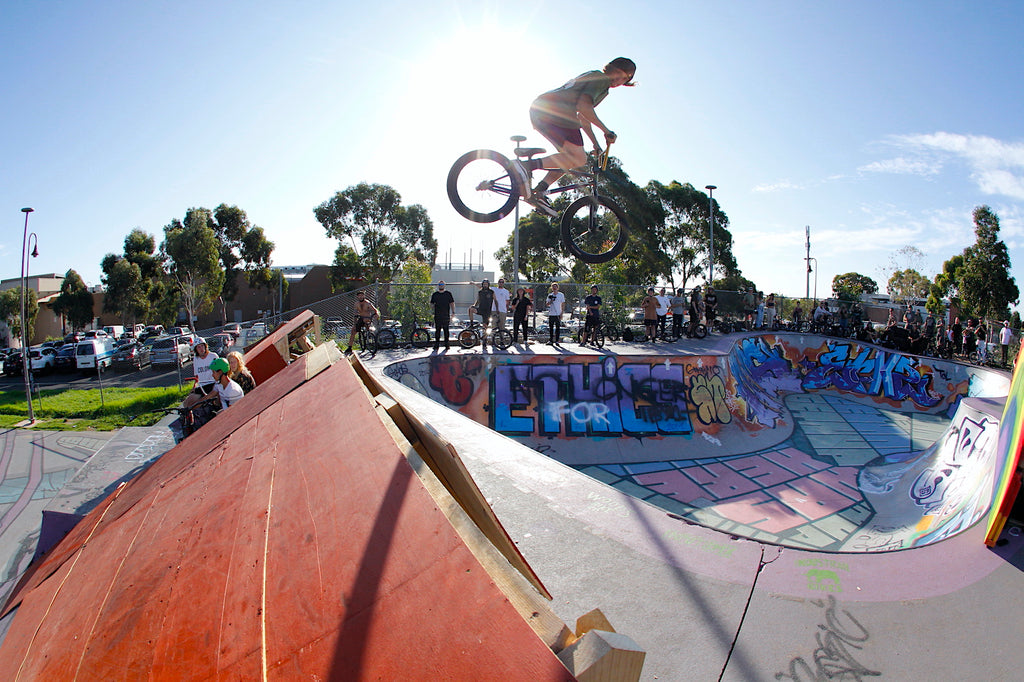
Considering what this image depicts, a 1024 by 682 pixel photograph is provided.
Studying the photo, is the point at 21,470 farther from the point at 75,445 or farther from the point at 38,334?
the point at 38,334

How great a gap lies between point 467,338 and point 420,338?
1.50m

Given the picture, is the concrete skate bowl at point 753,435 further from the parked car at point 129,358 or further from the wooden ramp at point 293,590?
the parked car at point 129,358

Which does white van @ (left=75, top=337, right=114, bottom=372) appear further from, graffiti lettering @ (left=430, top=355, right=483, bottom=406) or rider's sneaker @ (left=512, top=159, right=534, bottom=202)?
rider's sneaker @ (left=512, top=159, right=534, bottom=202)

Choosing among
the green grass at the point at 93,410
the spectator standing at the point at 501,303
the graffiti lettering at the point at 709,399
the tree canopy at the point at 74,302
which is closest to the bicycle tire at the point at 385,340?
the spectator standing at the point at 501,303

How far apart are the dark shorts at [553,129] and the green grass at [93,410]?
946cm

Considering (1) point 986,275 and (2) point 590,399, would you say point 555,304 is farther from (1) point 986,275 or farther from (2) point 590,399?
(1) point 986,275

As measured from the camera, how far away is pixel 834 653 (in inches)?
102

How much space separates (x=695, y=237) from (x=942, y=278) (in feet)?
68.3

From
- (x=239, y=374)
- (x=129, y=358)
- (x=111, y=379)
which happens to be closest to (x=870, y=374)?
(x=239, y=374)

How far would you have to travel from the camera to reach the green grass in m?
11.2

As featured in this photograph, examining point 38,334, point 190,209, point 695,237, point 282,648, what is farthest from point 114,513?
point 38,334

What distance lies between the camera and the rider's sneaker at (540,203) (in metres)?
8.48

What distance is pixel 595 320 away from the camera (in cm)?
1455

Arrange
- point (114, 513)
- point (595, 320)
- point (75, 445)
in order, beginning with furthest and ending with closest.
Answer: point (595, 320)
point (75, 445)
point (114, 513)
